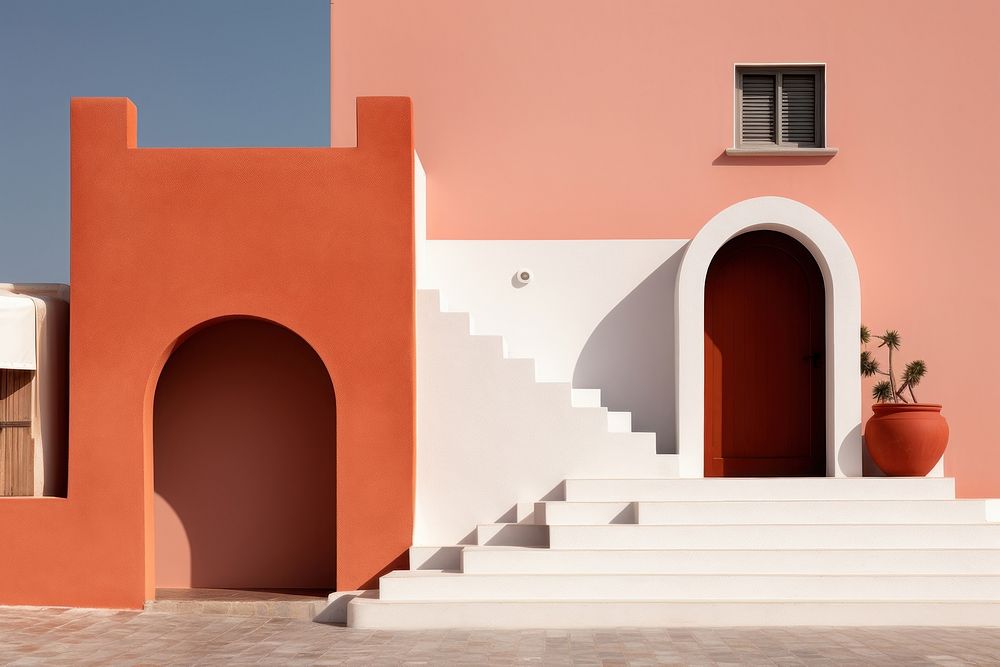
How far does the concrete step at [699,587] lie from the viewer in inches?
351

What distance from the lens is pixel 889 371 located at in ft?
37.7

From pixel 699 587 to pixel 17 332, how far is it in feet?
24.1

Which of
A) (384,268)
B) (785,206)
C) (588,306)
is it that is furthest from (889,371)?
(384,268)

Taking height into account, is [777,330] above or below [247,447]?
above

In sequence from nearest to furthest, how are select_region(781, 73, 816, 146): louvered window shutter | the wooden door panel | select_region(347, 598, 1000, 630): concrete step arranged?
select_region(347, 598, 1000, 630): concrete step → the wooden door panel → select_region(781, 73, 816, 146): louvered window shutter

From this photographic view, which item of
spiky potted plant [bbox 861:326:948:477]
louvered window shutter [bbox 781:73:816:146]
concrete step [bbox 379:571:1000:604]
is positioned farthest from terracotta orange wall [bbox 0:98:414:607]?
louvered window shutter [bbox 781:73:816:146]

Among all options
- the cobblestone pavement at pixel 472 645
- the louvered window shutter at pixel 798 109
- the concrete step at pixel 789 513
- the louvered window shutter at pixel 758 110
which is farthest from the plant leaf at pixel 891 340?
the cobblestone pavement at pixel 472 645

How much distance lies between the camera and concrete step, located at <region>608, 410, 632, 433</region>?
10563mm

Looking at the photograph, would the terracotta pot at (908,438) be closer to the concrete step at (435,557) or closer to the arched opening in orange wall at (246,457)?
the concrete step at (435,557)

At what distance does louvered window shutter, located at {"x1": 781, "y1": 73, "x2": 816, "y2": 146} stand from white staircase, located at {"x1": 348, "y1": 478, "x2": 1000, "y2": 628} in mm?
4650

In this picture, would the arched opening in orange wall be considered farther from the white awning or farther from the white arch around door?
the white arch around door

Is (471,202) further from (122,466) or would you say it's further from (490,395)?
(122,466)

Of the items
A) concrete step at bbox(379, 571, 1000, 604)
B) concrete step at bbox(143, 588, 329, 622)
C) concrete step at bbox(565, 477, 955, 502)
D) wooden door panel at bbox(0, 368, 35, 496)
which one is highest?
wooden door panel at bbox(0, 368, 35, 496)

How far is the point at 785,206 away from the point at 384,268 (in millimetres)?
4448
